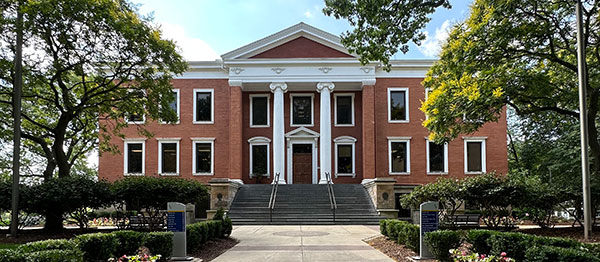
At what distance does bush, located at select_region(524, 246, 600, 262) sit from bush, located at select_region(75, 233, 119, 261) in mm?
7317

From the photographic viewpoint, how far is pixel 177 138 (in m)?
29.4

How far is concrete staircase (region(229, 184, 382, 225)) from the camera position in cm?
2020

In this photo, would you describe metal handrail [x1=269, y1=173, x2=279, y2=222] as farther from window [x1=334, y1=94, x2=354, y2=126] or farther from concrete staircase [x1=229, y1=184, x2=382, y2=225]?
window [x1=334, y1=94, x2=354, y2=126]

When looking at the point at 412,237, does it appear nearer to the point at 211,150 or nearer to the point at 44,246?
the point at 44,246

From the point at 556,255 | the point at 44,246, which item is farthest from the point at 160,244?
the point at 556,255

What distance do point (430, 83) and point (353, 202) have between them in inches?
362

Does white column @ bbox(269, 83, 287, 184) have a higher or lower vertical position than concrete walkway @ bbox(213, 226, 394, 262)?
higher

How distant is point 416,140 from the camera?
29.4m

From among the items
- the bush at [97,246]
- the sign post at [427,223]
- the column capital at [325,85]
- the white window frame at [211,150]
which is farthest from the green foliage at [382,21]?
the white window frame at [211,150]

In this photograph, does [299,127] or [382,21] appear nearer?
[382,21]

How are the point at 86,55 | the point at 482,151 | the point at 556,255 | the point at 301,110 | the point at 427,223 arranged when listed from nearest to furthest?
the point at 556,255 < the point at 427,223 < the point at 86,55 < the point at 482,151 < the point at 301,110

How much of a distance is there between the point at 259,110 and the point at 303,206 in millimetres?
10073

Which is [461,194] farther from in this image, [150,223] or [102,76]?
[102,76]

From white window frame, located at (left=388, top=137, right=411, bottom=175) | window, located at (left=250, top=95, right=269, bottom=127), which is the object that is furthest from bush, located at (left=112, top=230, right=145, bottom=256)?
white window frame, located at (left=388, top=137, right=411, bottom=175)
